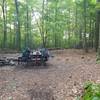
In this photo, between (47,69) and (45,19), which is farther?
(45,19)

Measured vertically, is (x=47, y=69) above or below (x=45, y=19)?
below

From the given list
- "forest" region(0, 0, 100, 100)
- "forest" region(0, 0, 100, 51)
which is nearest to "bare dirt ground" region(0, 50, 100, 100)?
"forest" region(0, 0, 100, 100)

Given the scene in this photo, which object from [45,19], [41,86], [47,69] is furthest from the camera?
[45,19]

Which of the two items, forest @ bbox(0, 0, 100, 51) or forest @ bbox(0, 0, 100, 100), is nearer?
forest @ bbox(0, 0, 100, 100)

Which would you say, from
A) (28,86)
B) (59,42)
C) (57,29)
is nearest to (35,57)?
(28,86)

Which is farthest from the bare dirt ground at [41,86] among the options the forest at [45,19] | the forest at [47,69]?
the forest at [45,19]

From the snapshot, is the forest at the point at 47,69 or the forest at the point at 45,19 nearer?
the forest at the point at 47,69

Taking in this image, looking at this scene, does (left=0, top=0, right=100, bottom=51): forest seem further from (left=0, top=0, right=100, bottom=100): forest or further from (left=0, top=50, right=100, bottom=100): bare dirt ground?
(left=0, top=50, right=100, bottom=100): bare dirt ground

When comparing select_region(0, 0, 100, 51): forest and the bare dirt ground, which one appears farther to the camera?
select_region(0, 0, 100, 51): forest

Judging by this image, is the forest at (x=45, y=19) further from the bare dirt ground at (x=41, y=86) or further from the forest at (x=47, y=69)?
the bare dirt ground at (x=41, y=86)

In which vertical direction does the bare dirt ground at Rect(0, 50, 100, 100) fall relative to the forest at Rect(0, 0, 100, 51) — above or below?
below

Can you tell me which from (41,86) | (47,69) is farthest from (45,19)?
(41,86)

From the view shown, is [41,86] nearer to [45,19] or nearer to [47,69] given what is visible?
[47,69]

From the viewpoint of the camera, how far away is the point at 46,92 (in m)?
7.79
